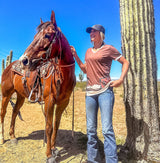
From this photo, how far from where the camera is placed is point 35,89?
9.48 feet

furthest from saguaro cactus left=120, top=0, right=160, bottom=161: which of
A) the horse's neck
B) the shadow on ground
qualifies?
the horse's neck

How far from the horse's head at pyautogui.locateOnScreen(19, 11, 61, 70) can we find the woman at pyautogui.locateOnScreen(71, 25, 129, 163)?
0.56m

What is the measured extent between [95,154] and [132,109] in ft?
3.51

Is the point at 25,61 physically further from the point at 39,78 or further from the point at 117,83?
the point at 117,83

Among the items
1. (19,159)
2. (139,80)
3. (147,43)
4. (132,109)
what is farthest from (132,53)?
(19,159)

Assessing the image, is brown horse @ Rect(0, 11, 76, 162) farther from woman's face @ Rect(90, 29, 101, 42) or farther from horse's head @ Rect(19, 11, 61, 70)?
woman's face @ Rect(90, 29, 101, 42)

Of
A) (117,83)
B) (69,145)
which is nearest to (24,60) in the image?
(117,83)

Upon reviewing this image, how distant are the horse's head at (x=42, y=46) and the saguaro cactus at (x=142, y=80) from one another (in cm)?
139

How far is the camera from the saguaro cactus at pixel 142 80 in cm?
248

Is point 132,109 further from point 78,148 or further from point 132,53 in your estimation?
point 78,148

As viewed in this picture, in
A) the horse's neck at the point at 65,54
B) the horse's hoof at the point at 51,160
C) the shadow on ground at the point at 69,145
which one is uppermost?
the horse's neck at the point at 65,54

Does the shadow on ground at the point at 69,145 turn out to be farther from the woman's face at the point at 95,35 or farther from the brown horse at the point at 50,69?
the woman's face at the point at 95,35

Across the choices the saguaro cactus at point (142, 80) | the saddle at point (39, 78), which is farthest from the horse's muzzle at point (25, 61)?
the saguaro cactus at point (142, 80)

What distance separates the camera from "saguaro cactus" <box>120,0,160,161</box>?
2.48 metres
